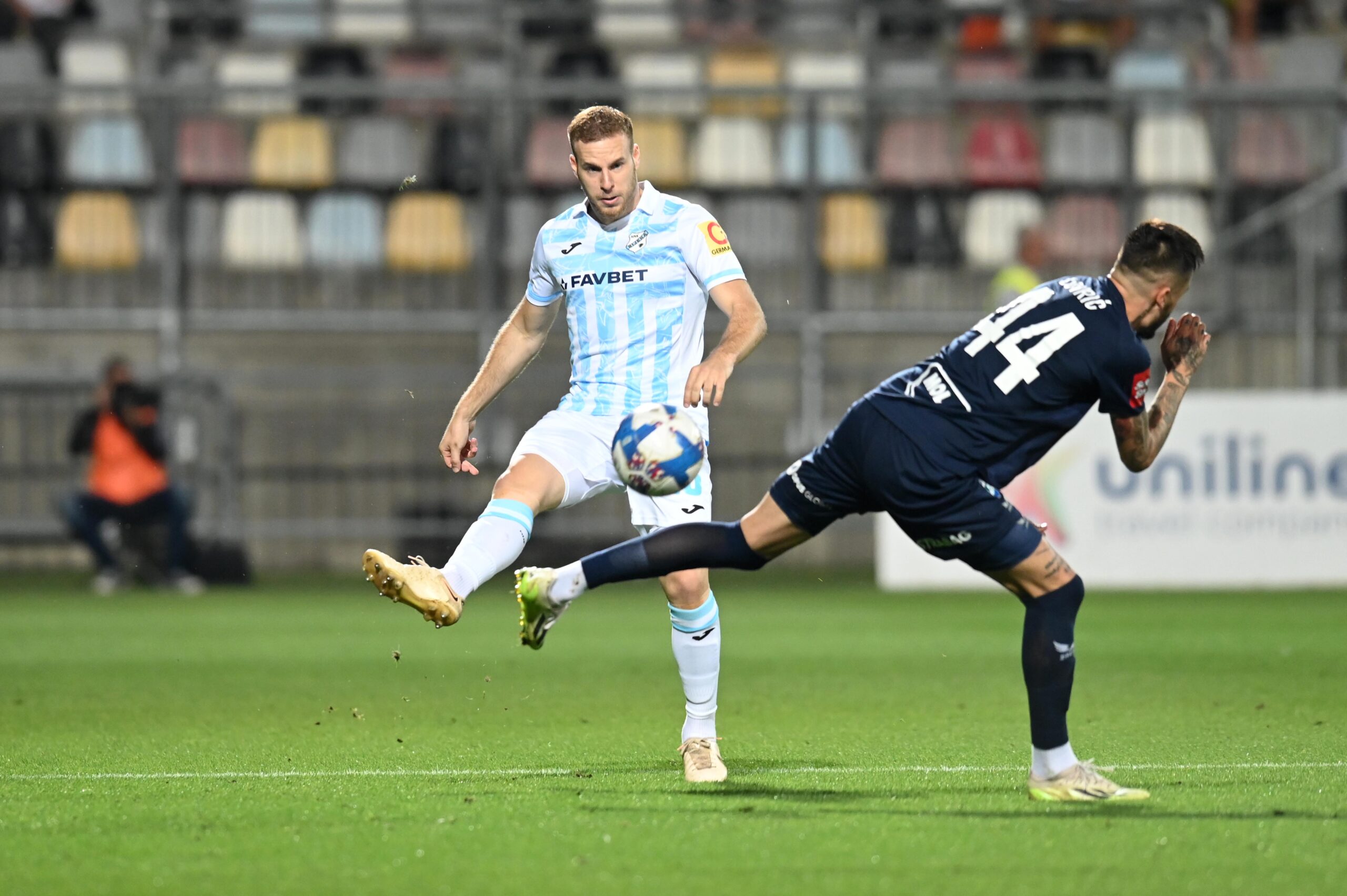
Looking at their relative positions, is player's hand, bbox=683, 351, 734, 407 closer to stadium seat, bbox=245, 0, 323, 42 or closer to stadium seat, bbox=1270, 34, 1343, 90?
stadium seat, bbox=245, 0, 323, 42

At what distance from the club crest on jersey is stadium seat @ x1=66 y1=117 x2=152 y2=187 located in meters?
14.7

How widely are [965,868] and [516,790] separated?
1759mm

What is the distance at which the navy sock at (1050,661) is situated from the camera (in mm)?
5465

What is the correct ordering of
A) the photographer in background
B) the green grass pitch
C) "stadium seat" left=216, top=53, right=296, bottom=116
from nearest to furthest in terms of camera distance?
the green grass pitch → the photographer in background → "stadium seat" left=216, top=53, right=296, bottom=116

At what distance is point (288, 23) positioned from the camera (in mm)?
20766

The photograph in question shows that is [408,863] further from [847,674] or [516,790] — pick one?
[847,674]

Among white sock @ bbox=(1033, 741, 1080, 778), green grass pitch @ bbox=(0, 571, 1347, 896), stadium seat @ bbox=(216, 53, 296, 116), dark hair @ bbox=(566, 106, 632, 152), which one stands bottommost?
green grass pitch @ bbox=(0, 571, 1347, 896)

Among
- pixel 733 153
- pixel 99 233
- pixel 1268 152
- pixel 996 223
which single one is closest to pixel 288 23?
pixel 99 233

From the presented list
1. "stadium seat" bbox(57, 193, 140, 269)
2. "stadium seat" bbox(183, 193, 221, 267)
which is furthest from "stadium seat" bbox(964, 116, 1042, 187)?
"stadium seat" bbox(57, 193, 140, 269)

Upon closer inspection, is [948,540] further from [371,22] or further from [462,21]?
[371,22]

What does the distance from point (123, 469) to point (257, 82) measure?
182 inches

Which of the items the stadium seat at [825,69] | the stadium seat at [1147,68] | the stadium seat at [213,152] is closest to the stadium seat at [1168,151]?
→ the stadium seat at [1147,68]

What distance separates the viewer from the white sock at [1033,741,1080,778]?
5469mm

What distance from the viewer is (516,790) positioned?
586 cm
